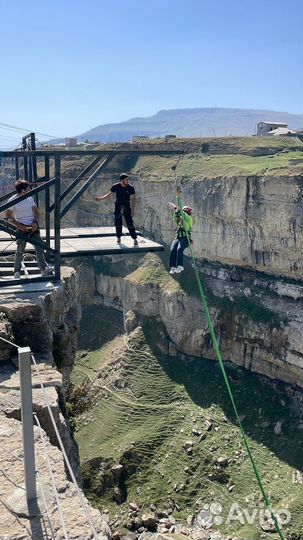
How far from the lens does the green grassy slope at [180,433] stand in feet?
77.7

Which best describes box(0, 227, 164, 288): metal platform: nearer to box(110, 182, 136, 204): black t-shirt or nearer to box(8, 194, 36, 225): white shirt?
box(110, 182, 136, 204): black t-shirt

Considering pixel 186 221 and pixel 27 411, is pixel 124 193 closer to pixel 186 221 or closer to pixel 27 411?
pixel 186 221

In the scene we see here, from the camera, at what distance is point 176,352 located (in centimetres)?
3384

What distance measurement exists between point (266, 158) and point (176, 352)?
589 inches

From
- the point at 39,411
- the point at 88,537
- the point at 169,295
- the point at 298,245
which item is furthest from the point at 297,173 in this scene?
the point at 88,537

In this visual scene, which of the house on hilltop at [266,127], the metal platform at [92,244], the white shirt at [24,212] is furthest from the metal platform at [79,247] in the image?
the house on hilltop at [266,127]

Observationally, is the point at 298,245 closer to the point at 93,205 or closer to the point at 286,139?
the point at 286,139

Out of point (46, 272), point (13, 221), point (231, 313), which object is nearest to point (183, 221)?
point (46, 272)

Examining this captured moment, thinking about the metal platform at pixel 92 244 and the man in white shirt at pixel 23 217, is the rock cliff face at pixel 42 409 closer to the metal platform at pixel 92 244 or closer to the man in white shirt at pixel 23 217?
the metal platform at pixel 92 244

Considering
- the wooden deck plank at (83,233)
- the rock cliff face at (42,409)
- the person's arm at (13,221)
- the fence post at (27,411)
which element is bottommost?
the rock cliff face at (42,409)

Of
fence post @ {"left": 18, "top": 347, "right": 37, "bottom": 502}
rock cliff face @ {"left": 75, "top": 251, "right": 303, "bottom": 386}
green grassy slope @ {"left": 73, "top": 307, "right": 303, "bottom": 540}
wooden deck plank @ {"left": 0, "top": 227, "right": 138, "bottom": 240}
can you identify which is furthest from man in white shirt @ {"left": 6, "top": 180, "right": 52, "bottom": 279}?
rock cliff face @ {"left": 75, "top": 251, "right": 303, "bottom": 386}

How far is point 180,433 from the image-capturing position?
27.3 meters

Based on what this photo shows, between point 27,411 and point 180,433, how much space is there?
23.6 m

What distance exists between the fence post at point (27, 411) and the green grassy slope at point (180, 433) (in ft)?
61.7
